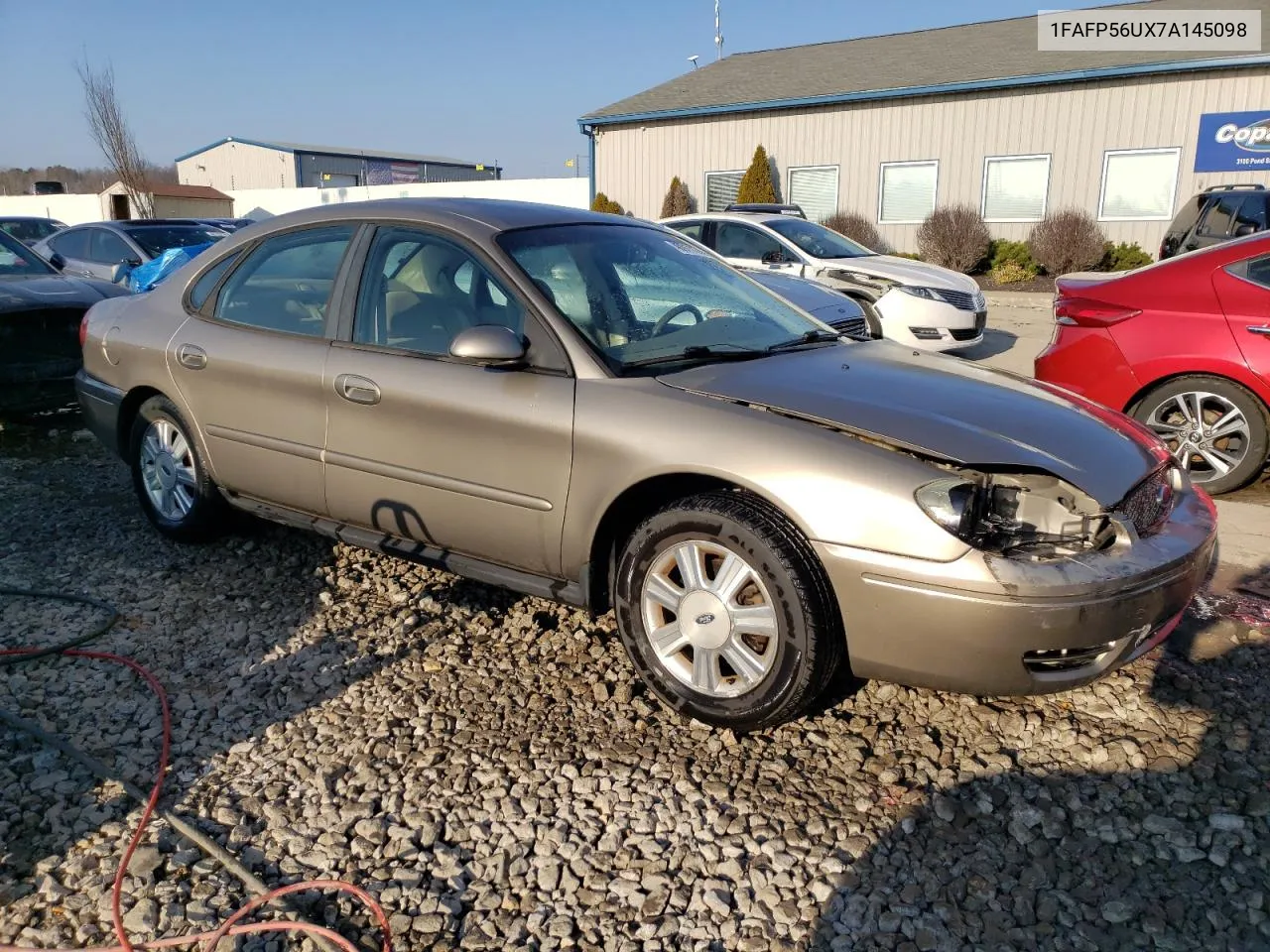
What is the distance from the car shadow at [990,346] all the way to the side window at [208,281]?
7482 millimetres

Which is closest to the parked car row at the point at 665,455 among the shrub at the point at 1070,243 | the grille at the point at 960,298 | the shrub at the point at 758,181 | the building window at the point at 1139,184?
the grille at the point at 960,298

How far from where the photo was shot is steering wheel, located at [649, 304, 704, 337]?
367cm

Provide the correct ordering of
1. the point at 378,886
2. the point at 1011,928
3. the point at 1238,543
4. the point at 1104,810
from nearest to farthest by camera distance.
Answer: the point at 1011,928
the point at 378,886
the point at 1104,810
the point at 1238,543

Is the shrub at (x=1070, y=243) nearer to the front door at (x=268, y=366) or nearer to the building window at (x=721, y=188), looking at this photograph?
the building window at (x=721, y=188)

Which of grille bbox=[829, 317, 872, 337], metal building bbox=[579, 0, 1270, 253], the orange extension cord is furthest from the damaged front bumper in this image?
metal building bbox=[579, 0, 1270, 253]

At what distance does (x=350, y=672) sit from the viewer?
357cm

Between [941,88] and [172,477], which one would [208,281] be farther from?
[941,88]

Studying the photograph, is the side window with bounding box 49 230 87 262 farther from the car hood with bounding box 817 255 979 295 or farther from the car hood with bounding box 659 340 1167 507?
the car hood with bounding box 659 340 1167 507

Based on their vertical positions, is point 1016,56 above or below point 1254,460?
above

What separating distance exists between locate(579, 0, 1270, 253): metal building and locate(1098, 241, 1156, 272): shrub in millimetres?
280

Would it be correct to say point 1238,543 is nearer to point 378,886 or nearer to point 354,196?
point 378,886

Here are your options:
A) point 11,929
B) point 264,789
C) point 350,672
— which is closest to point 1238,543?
A: point 350,672

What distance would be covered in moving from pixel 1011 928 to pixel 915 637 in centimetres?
75

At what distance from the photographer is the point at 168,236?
40.3 feet
